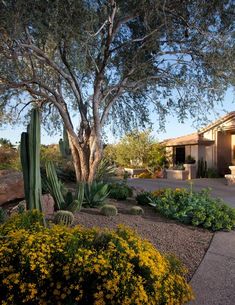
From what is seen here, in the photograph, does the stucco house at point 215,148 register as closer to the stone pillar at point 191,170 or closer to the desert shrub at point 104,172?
the stone pillar at point 191,170

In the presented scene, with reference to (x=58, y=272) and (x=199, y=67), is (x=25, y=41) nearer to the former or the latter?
(x=199, y=67)

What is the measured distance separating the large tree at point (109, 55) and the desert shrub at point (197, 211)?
137 inches

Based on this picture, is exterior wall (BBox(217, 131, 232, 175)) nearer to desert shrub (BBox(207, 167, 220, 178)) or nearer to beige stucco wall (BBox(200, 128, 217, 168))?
beige stucco wall (BBox(200, 128, 217, 168))

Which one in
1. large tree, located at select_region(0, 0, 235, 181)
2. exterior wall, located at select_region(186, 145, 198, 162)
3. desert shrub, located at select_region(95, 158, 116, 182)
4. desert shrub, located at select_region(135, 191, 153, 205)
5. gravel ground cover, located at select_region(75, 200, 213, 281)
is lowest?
gravel ground cover, located at select_region(75, 200, 213, 281)

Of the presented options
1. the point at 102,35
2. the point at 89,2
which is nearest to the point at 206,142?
the point at 102,35

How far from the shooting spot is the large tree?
9109 mm

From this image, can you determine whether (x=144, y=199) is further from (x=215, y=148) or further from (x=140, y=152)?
(x=140, y=152)

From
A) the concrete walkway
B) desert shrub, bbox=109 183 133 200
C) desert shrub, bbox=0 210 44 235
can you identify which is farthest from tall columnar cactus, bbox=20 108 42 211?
desert shrub, bbox=109 183 133 200

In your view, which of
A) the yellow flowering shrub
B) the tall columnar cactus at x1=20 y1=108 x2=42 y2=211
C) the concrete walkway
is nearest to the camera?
the yellow flowering shrub

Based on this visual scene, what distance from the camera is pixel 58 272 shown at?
3441mm

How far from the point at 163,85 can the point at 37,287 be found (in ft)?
34.4

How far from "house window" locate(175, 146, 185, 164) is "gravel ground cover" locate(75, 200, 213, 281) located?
62.4 feet

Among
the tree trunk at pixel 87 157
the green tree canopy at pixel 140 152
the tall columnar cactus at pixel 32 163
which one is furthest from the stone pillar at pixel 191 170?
the tall columnar cactus at pixel 32 163

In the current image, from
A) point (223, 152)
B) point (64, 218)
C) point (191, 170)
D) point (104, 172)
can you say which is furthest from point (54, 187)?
point (223, 152)
